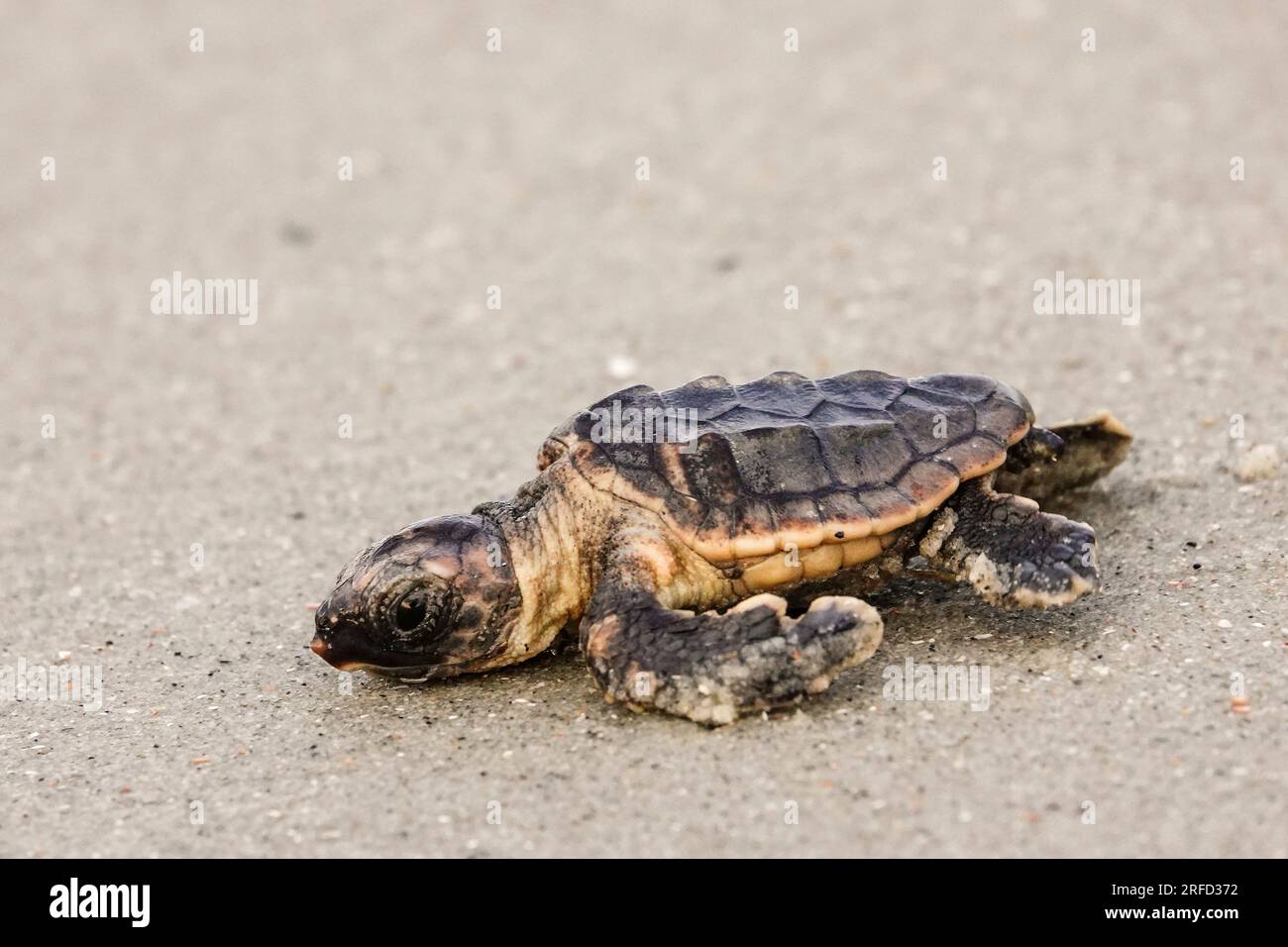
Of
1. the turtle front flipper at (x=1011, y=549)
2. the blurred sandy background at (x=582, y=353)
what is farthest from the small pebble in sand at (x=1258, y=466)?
the turtle front flipper at (x=1011, y=549)

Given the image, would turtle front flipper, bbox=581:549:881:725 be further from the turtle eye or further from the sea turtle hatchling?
the turtle eye

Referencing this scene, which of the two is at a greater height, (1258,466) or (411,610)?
(1258,466)

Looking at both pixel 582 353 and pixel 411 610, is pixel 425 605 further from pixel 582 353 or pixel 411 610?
pixel 582 353

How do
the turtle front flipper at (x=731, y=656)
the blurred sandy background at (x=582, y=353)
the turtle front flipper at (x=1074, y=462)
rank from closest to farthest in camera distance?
the blurred sandy background at (x=582, y=353), the turtle front flipper at (x=731, y=656), the turtle front flipper at (x=1074, y=462)

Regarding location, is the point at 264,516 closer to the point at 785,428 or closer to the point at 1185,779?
the point at 785,428

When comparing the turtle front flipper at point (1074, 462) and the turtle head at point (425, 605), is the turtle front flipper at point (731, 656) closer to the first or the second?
the turtle head at point (425, 605)

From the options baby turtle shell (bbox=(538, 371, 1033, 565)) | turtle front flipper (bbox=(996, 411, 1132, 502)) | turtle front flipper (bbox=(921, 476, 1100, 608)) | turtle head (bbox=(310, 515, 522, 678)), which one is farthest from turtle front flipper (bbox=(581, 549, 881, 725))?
turtle front flipper (bbox=(996, 411, 1132, 502))

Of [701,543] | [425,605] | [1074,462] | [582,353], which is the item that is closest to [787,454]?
[701,543]
